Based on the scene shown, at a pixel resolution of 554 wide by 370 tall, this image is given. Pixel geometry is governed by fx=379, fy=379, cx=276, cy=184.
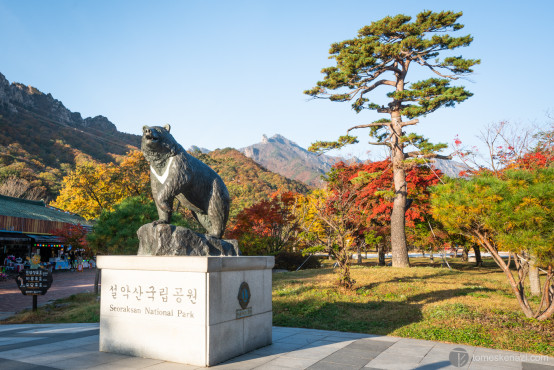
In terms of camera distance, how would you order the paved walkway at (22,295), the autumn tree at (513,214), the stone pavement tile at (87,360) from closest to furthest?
the stone pavement tile at (87,360), the autumn tree at (513,214), the paved walkway at (22,295)

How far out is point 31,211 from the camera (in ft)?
76.2

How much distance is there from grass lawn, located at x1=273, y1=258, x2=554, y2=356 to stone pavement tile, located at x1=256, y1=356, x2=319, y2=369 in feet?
7.21

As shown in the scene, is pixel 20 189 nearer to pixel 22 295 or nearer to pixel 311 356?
pixel 22 295

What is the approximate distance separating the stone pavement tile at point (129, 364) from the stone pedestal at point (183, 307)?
0.10m

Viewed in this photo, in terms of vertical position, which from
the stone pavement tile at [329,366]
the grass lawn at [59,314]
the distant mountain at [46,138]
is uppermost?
the distant mountain at [46,138]

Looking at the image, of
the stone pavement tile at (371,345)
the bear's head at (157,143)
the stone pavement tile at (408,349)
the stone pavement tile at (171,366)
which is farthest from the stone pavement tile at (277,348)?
the bear's head at (157,143)

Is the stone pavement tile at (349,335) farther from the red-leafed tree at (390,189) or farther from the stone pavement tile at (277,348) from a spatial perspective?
the red-leafed tree at (390,189)

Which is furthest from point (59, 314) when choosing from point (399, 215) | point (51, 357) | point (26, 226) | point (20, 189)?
point (20, 189)

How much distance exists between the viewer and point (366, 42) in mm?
15445

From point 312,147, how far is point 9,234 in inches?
683

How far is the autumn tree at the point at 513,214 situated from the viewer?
560 cm

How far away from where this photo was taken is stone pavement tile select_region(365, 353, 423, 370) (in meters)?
4.14

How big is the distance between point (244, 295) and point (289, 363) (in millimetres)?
922

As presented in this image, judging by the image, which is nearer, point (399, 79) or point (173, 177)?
point (173, 177)
